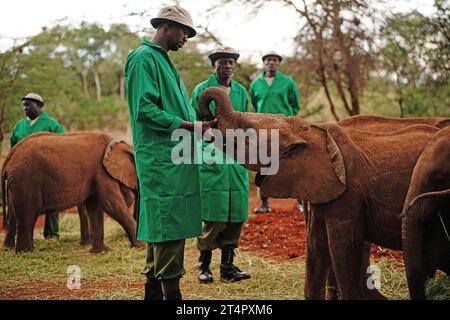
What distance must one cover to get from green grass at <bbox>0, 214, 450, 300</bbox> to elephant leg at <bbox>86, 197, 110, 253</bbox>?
0.18 metres

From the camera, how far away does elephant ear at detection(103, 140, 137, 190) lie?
28.1 feet

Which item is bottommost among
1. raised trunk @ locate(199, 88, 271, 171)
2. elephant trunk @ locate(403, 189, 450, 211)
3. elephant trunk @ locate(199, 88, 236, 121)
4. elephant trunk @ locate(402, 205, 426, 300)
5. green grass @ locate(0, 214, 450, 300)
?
green grass @ locate(0, 214, 450, 300)

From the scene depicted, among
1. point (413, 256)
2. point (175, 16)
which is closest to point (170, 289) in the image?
point (413, 256)

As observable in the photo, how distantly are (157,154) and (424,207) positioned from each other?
180cm

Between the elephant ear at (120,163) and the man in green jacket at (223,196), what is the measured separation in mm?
2823

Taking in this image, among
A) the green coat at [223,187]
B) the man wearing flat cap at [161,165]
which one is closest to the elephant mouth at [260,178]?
the man wearing flat cap at [161,165]

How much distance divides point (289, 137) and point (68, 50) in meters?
34.0

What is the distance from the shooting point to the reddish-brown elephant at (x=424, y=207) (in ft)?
11.9

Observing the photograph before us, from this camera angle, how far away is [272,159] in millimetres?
4039

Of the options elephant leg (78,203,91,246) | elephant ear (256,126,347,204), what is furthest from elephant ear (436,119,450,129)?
elephant leg (78,203,91,246)

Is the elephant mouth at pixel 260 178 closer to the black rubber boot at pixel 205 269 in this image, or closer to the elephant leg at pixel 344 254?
the elephant leg at pixel 344 254

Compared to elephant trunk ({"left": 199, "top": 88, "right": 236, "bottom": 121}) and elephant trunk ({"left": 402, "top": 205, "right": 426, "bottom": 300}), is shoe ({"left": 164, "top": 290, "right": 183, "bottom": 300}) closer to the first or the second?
elephant trunk ({"left": 199, "top": 88, "right": 236, "bottom": 121})

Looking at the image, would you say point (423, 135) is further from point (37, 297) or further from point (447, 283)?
point (37, 297)

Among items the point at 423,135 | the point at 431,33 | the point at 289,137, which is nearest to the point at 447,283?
the point at 423,135
